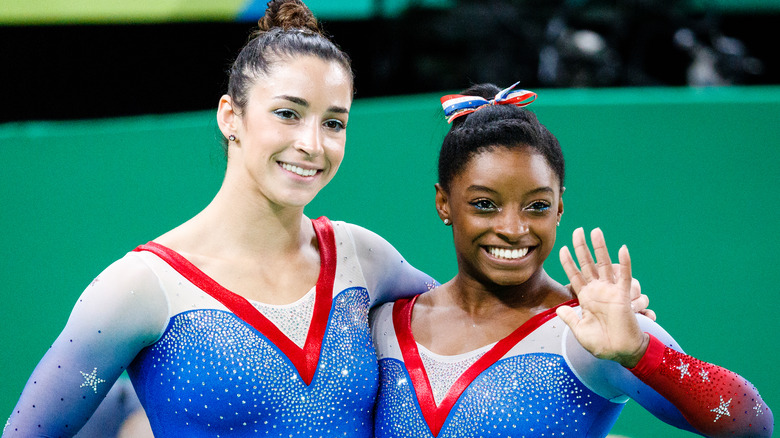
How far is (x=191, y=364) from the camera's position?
151 centimetres

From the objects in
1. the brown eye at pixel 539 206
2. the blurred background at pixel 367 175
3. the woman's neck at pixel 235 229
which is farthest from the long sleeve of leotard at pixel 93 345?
the blurred background at pixel 367 175

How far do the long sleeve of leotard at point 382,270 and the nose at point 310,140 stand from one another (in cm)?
27

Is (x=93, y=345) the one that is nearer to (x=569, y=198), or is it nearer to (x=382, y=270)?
(x=382, y=270)

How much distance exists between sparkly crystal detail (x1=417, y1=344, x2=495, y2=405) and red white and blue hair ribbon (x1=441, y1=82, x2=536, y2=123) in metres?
0.45

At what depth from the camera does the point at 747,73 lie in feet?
15.8

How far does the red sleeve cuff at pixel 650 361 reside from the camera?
4.28 ft

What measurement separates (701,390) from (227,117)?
955mm

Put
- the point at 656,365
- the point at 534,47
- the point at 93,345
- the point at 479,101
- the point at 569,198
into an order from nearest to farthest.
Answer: the point at 656,365, the point at 93,345, the point at 479,101, the point at 569,198, the point at 534,47

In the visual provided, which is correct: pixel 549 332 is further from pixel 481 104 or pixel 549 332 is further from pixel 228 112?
pixel 228 112

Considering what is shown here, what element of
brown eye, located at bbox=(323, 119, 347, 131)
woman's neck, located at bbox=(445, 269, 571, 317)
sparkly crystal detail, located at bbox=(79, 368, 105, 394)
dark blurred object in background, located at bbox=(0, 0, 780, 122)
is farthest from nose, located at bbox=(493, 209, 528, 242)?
dark blurred object in background, located at bbox=(0, 0, 780, 122)

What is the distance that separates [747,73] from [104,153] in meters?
3.58

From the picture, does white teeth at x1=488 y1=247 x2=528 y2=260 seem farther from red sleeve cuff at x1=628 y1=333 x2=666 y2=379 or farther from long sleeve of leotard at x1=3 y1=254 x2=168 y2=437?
long sleeve of leotard at x1=3 y1=254 x2=168 y2=437

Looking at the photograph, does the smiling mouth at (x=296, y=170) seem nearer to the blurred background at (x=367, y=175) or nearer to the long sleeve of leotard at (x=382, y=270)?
the long sleeve of leotard at (x=382, y=270)

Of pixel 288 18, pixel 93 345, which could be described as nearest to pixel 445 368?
pixel 93 345
